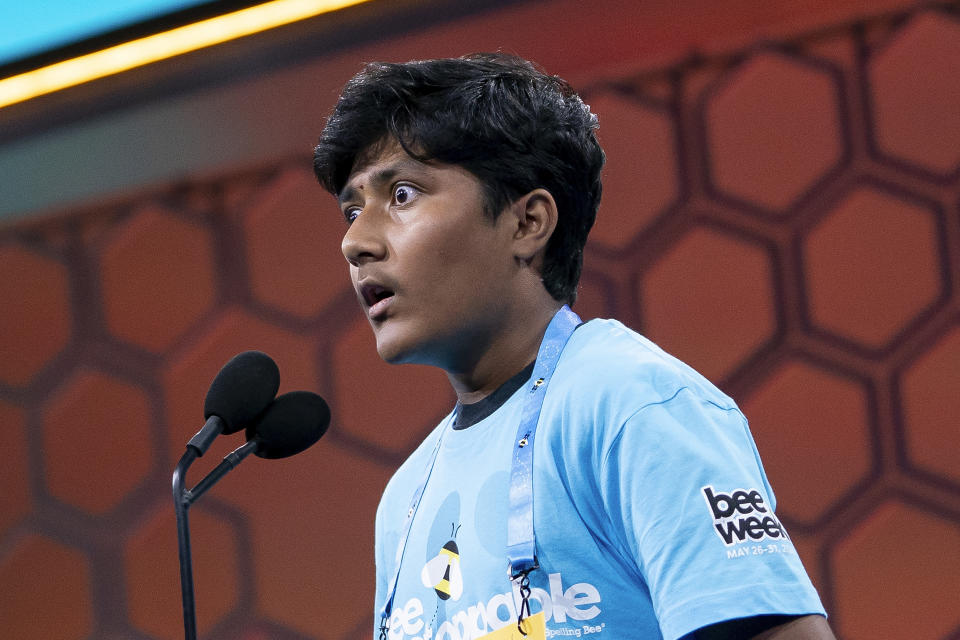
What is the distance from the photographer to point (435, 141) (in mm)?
1137

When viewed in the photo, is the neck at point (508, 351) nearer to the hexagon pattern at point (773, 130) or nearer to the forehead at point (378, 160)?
the forehead at point (378, 160)

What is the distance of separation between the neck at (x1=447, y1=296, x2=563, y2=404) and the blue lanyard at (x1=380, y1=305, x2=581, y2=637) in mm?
36

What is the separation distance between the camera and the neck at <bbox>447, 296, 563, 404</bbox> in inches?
44.3

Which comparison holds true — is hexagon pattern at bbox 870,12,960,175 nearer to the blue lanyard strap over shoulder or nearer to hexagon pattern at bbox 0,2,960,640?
hexagon pattern at bbox 0,2,960,640

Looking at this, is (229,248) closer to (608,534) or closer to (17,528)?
(17,528)

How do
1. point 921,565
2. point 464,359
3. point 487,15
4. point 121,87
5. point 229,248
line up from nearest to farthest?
point 464,359 → point 921,565 → point 487,15 → point 121,87 → point 229,248

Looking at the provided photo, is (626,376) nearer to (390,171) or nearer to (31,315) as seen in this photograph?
(390,171)

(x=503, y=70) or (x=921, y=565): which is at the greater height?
(x=503, y=70)

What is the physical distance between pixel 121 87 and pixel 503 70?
157 centimetres

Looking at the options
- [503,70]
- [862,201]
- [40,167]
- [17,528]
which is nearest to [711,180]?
[862,201]

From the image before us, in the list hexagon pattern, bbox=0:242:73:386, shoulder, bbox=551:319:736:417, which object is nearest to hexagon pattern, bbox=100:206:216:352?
hexagon pattern, bbox=0:242:73:386

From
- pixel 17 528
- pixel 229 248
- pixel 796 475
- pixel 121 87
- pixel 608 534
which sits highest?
pixel 121 87

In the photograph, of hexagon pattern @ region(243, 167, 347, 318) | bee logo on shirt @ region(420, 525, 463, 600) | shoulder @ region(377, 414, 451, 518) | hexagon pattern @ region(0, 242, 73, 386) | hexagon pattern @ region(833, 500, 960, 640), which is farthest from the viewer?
hexagon pattern @ region(0, 242, 73, 386)

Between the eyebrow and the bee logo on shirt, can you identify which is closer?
the bee logo on shirt
